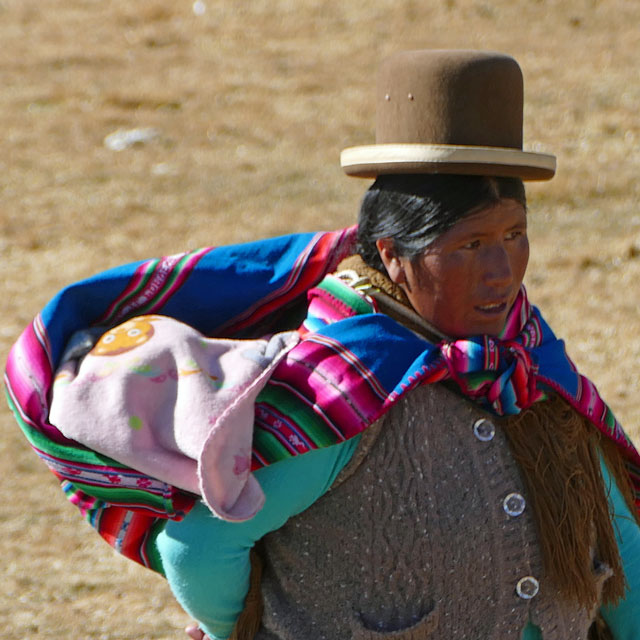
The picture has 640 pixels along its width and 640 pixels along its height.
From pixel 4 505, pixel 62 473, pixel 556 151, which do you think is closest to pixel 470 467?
pixel 62 473

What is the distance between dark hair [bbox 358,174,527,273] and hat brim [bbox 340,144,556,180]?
0.12ft

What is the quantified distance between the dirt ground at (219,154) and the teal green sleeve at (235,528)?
1.59 meters

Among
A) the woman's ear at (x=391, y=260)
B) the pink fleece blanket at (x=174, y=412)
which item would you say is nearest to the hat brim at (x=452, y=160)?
the woman's ear at (x=391, y=260)

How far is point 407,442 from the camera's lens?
221cm

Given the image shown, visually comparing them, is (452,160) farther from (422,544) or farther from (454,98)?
(422,544)

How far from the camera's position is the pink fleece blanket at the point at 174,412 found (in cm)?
202

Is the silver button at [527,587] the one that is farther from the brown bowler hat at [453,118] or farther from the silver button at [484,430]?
the brown bowler hat at [453,118]

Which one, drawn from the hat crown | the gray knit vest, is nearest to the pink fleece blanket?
the gray knit vest

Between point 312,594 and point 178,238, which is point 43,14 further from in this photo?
point 312,594

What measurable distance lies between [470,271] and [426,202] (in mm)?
148

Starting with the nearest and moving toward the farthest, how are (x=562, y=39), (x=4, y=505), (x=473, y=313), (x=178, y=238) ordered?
1. (x=473, y=313)
2. (x=4, y=505)
3. (x=178, y=238)
4. (x=562, y=39)

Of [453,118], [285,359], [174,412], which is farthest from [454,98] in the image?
[174,412]

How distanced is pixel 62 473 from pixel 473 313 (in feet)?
2.64

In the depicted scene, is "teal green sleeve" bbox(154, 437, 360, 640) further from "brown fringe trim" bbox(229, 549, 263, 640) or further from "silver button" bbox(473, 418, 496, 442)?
"silver button" bbox(473, 418, 496, 442)
